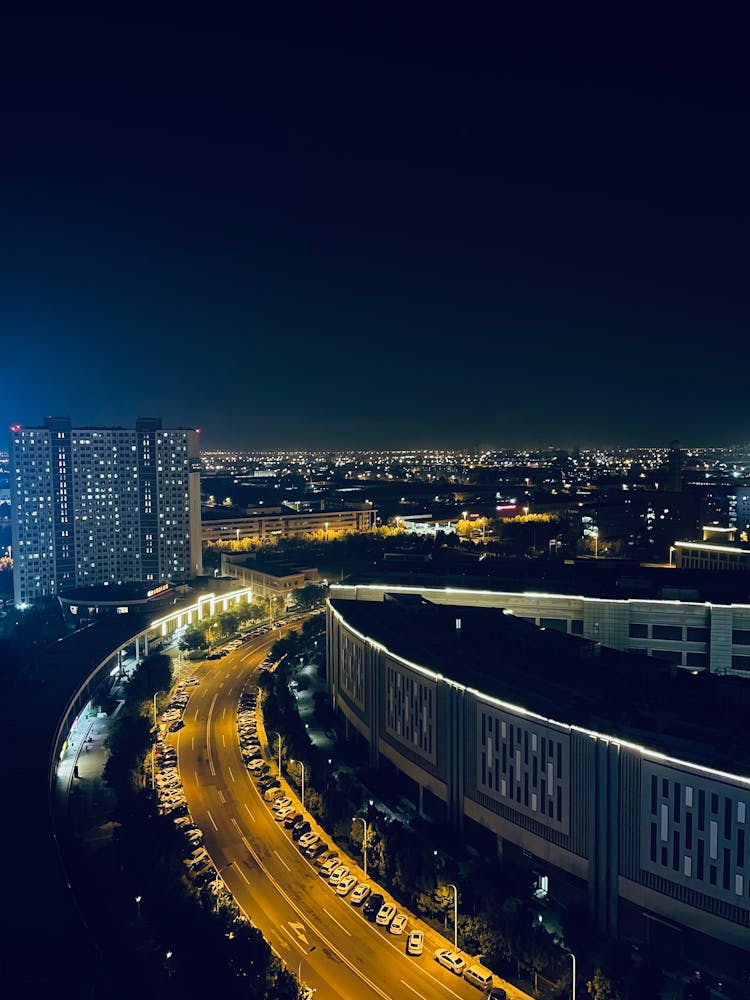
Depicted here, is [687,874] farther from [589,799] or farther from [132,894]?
[132,894]

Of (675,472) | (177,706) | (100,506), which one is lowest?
(177,706)

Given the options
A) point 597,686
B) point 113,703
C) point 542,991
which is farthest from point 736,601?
point 113,703

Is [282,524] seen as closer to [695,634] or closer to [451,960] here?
[695,634]

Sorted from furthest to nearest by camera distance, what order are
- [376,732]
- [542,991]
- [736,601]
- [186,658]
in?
[186,658] < [736,601] < [376,732] < [542,991]

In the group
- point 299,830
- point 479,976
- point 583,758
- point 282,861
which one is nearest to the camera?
point 479,976

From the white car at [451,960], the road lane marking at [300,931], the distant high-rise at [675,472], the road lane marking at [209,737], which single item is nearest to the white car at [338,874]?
the road lane marking at [300,931]

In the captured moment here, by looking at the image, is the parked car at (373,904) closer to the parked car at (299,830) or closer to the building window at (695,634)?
the parked car at (299,830)

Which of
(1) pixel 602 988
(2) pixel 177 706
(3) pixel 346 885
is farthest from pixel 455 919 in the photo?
(2) pixel 177 706
